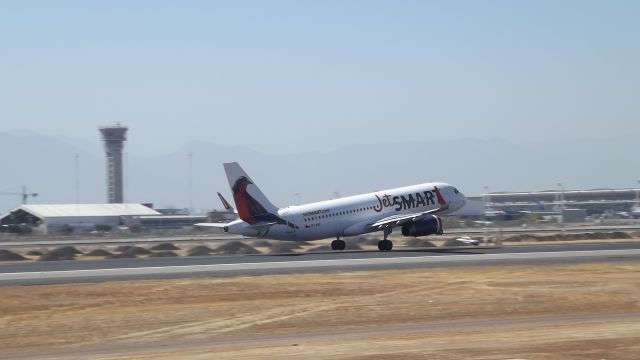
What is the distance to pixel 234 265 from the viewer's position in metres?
48.0

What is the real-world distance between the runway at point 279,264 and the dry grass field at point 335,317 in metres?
3.29

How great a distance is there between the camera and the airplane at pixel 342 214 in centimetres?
6069

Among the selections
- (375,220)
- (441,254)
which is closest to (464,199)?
(375,220)

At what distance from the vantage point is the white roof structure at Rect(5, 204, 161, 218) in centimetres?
16612

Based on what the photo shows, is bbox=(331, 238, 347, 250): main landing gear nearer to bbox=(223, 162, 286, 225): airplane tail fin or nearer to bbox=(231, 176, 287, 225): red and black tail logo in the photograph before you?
bbox=(223, 162, 286, 225): airplane tail fin

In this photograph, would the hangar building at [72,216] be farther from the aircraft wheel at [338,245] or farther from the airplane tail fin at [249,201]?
the airplane tail fin at [249,201]

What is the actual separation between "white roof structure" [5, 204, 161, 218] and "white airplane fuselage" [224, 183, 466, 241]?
109406 millimetres

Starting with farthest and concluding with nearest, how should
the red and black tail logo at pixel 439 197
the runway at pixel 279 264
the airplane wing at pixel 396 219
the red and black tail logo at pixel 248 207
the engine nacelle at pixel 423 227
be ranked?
the red and black tail logo at pixel 439 197, the airplane wing at pixel 396 219, the engine nacelle at pixel 423 227, the red and black tail logo at pixel 248 207, the runway at pixel 279 264

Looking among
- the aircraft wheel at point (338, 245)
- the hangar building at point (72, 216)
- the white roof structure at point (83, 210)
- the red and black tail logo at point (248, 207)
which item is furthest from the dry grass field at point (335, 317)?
the white roof structure at point (83, 210)

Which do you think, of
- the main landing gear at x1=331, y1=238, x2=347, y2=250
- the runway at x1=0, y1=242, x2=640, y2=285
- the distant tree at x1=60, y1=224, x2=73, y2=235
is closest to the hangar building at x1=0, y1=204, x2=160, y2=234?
the distant tree at x1=60, y1=224, x2=73, y2=235

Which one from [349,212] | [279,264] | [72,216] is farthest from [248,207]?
[72,216]

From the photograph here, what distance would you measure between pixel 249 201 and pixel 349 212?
7.29 metres

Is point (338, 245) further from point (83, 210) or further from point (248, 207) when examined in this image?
point (83, 210)

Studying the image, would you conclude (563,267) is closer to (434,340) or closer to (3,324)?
(434,340)
